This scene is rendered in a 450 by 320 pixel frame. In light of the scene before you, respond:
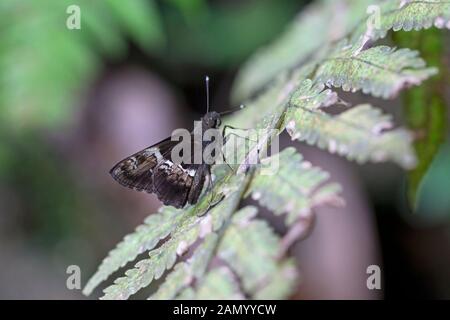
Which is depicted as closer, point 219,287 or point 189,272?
point 219,287

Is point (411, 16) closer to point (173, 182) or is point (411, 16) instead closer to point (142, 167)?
point (173, 182)

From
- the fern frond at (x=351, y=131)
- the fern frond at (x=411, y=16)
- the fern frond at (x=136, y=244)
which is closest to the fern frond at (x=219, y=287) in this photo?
the fern frond at (x=351, y=131)

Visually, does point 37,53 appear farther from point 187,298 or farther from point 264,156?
point 187,298

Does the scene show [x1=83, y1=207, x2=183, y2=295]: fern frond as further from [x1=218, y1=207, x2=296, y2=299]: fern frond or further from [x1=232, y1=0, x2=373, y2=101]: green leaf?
[x1=232, y1=0, x2=373, y2=101]: green leaf

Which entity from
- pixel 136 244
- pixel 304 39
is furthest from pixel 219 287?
pixel 304 39
